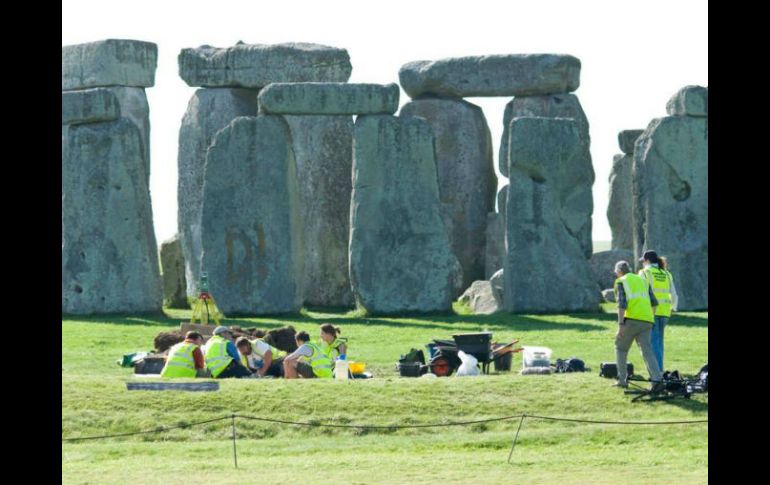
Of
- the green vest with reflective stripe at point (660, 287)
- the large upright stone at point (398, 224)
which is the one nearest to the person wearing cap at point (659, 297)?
the green vest with reflective stripe at point (660, 287)

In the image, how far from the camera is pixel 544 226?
2938 cm

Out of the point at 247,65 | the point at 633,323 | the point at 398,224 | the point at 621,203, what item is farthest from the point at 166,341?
the point at 621,203

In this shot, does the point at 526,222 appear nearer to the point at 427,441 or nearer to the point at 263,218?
the point at 263,218

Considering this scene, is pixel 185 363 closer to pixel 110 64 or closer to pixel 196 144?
pixel 196 144

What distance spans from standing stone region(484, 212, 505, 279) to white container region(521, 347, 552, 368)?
14.2 m

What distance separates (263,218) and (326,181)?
487 centimetres

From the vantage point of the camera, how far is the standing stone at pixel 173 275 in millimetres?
31547

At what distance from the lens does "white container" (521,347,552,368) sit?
20.0m

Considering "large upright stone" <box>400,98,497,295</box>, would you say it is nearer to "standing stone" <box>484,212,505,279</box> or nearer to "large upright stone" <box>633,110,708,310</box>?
"standing stone" <box>484,212,505,279</box>

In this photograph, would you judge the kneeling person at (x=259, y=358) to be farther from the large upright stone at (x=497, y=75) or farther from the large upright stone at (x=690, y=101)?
the large upright stone at (x=497, y=75)

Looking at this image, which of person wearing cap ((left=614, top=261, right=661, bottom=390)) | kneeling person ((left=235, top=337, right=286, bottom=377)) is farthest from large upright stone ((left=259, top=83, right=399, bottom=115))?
person wearing cap ((left=614, top=261, right=661, bottom=390))

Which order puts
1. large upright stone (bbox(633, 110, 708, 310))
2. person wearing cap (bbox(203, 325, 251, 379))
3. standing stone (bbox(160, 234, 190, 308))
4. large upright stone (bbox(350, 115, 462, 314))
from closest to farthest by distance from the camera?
person wearing cap (bbox(203, 325, 251, 379)) < large upright stone (bbox(350, 115, 462, 314)) < large upright stone (bbox(633, 110, 708, 310)) < standing stone (bbox(160, 234, 190, 308))

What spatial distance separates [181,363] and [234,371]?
1.96 ft
